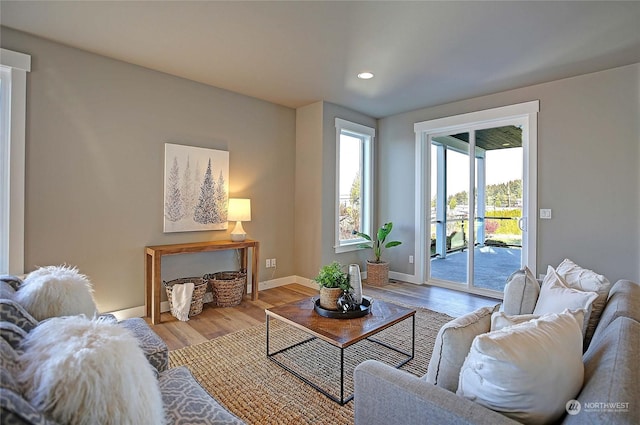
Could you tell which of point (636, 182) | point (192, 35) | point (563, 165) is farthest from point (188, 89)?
point (636, 182)

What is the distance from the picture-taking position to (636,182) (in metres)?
3.18

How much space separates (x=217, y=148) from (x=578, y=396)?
384 centimetres

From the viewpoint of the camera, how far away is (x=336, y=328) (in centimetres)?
207

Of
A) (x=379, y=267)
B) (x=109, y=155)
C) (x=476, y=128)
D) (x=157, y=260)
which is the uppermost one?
(x=476, y=128)

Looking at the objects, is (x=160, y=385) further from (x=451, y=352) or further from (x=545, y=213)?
(x=545, y=213)

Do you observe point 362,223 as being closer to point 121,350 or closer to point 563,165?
point 563,165

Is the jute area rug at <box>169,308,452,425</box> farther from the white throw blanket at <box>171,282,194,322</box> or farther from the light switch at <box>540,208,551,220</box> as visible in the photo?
the light switch at <box>540,208,551,220</box>

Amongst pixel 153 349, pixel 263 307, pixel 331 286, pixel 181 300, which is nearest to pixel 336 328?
pixel 331 286

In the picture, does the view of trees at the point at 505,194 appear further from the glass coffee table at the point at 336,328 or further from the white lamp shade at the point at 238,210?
the white lamp shade at the point at 238,210

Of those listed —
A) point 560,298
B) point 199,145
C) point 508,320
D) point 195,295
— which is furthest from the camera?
point 199,145

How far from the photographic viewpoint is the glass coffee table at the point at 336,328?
195cm

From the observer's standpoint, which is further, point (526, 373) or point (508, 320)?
point (508, 320)

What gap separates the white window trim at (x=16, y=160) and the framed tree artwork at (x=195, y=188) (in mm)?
1157

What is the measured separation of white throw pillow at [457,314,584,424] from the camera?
2.77 ft
